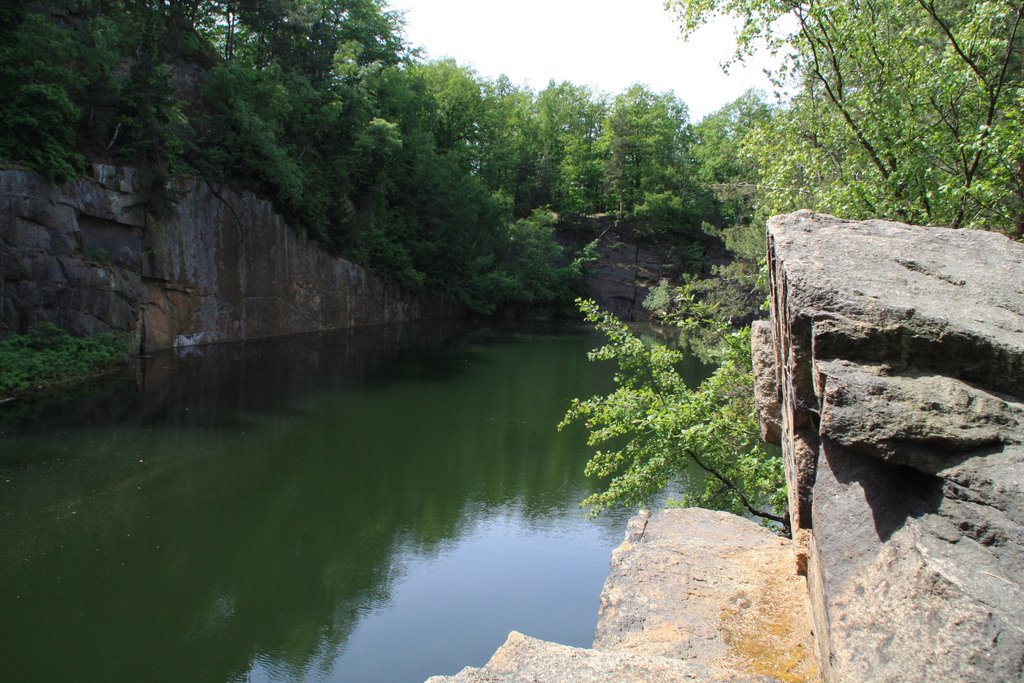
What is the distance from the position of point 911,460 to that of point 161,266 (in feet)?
77.7

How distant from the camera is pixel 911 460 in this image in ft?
10.2

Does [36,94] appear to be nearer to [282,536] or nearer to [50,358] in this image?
[50,358]

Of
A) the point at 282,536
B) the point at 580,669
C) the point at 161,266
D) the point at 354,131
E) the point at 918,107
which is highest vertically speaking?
the point at 354,131

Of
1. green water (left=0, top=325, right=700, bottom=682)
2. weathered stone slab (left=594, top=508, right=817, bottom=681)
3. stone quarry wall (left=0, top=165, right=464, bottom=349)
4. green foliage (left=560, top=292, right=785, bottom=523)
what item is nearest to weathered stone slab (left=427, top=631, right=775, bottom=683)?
weathered stone slab (left=594, top=508, right=817, bottom=681)

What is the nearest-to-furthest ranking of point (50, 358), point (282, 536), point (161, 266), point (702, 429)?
1. point (702, 429)
2. point (282, 536)
3. point (50, 358)
4. point (161, 266)

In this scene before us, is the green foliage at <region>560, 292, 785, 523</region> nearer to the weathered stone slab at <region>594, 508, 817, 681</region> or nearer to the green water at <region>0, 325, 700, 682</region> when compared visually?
the green water at <region>0, 325, 700, 682</region>

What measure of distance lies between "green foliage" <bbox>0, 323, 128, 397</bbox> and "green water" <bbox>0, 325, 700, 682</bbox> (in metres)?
0.98

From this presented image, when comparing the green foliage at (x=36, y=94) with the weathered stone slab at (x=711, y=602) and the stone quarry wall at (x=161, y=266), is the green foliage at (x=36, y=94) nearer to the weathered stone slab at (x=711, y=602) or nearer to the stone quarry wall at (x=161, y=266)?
the stone quarry wall at (x=161, y=266)

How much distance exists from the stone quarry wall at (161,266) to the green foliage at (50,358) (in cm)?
43

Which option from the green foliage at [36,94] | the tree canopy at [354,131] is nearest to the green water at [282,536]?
the green foliage at [36,94]

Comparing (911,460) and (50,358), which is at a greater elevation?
(911,460)

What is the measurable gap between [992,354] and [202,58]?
30533mm

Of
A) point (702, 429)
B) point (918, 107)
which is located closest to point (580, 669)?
point (702, 429)

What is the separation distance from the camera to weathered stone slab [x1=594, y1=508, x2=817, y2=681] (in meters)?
4.08
